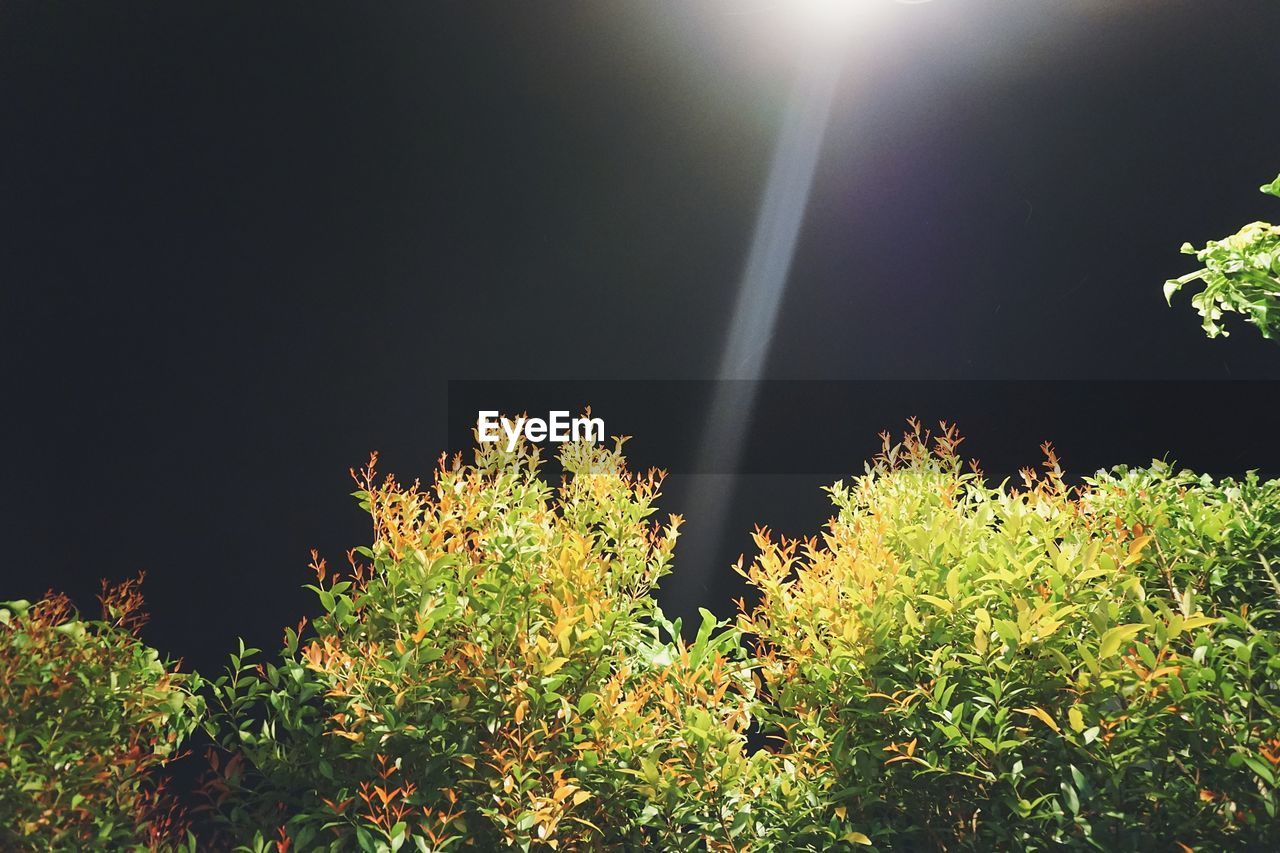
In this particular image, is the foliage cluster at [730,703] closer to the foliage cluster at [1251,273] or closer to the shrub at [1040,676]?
the shrub at [1040,676]

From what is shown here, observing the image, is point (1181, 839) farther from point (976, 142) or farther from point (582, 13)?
point (582, 13)

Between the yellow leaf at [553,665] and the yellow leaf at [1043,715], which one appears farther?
Result: the yellow leaf at [553,665]

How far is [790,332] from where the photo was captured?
3.28 m

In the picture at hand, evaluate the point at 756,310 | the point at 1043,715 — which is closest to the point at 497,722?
the point at 1043,715

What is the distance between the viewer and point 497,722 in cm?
195

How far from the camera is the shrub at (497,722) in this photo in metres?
1.92

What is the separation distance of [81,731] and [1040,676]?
2.09 meters

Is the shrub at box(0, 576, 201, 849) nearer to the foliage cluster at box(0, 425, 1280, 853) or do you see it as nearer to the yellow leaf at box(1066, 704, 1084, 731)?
the foliage cluster at box(0, 425, 1280, 853)

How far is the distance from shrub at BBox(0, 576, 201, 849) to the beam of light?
1.67 meters

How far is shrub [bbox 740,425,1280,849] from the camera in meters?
1.78

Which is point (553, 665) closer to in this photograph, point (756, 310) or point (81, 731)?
point (81, 731)

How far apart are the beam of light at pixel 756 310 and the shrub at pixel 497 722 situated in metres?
1.05

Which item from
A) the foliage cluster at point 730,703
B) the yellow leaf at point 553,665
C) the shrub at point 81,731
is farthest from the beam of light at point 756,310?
the shrub at point 81,731

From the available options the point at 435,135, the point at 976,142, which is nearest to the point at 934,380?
the point at 976,142
